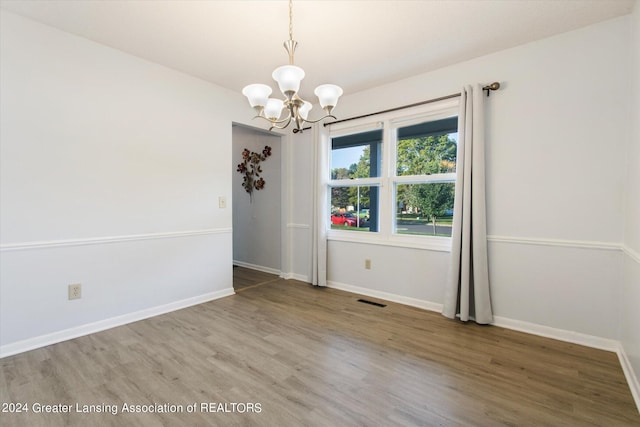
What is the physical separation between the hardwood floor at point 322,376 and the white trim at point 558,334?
8 cm

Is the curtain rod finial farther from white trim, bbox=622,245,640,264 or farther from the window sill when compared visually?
white trim, bbox=622,245,640,264

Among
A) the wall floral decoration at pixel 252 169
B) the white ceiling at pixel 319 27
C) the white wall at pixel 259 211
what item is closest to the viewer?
the white ceiling at pixel 319 27

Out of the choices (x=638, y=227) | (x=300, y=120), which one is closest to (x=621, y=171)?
(x=638, y=227)

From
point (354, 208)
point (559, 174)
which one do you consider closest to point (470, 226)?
point (559, 174)

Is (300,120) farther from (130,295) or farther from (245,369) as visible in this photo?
(130,295)

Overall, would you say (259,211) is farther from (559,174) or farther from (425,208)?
(559,174)

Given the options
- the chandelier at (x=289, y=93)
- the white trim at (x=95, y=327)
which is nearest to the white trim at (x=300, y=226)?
the white trim at (x=95, y=327)

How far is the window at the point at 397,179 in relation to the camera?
10.4 feet

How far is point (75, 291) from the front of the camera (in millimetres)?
2508

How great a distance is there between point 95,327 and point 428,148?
379 cm

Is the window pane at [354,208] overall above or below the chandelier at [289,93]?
below

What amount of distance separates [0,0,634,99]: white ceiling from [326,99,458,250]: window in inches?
26.5

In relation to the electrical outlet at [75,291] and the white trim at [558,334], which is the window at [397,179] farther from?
the electrical outlet at [75,291]

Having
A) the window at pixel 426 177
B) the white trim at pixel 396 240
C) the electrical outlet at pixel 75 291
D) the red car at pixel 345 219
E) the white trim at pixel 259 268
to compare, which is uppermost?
the window at pixel 426 177
